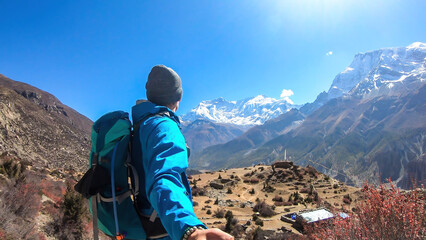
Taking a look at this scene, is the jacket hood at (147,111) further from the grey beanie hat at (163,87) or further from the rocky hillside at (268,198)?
the rocky hillside at (268,198)

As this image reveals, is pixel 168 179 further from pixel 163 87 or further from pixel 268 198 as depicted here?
pixel 268 198

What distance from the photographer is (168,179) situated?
4.04ft

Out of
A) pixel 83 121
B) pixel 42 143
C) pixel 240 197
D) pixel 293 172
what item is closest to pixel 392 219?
pixel 240 197

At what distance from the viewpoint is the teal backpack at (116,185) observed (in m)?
1.71

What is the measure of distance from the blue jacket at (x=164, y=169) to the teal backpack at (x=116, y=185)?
74 mm

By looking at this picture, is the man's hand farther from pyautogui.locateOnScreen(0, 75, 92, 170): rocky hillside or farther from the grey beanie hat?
pyautogui.locateOnScreen(0, 75, 92, 170): rocky hillside

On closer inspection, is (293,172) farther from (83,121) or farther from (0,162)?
(83,121)

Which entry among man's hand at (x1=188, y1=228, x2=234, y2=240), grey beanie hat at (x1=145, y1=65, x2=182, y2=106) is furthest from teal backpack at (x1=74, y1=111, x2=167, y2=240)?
man's hand at (x1=188, y1=228, x2=234, y2=240)

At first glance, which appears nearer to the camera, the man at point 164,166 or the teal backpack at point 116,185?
the man at point 164,166

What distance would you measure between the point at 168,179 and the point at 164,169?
57 mm

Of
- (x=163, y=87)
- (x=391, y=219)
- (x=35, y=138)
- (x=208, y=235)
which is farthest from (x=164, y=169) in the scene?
(x=35, y=138)

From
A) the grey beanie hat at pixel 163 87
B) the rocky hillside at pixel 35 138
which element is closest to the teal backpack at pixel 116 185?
the grey beanie hat at pixel 163 87

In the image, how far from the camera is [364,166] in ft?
625

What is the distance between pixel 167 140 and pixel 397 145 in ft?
787
